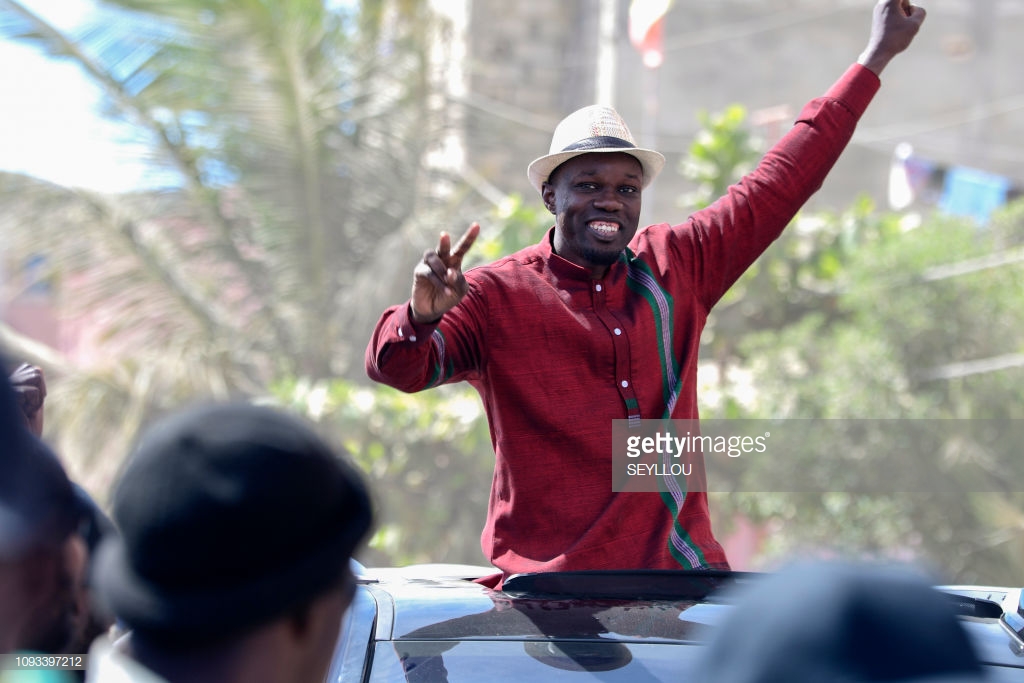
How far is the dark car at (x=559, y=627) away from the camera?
1824 millimetres

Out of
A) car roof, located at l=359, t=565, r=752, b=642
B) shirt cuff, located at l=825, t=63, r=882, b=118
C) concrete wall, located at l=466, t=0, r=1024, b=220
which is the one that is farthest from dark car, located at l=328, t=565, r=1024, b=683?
concrete wall, located at l=466, t=0, r=1024, b=220

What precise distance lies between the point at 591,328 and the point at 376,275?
20.8ft

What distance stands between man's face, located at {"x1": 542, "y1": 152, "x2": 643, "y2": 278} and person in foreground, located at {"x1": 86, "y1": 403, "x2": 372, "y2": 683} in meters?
1.59

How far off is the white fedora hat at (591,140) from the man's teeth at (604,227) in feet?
0.57

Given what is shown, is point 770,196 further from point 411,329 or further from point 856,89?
point 411,329

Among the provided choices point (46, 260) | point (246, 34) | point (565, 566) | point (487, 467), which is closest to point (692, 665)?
point (565, 566)

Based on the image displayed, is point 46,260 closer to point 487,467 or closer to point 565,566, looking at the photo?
point 487,467

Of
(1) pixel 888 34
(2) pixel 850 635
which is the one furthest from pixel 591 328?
(2) pixel 850 635

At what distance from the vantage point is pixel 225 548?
3.77 feet

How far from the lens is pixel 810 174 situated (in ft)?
9.43

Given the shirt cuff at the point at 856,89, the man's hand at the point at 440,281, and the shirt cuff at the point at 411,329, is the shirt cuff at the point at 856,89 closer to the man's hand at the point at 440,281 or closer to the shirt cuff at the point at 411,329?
the man's hand at the point at 440,281

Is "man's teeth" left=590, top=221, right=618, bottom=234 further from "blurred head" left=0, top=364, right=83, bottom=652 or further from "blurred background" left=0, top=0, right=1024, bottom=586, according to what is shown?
"blurred background" left=0, top=0, right=1024, bottom=586

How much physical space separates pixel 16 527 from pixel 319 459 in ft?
1.56

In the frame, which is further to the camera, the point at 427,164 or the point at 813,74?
the point at 813,74
